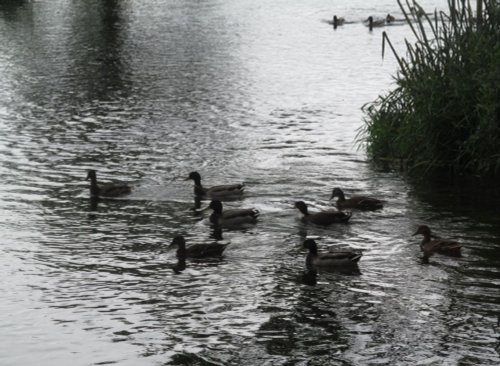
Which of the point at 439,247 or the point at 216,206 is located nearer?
the point at 439,247

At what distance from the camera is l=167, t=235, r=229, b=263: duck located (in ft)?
50.6

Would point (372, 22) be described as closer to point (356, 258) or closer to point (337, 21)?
point (337, 21)

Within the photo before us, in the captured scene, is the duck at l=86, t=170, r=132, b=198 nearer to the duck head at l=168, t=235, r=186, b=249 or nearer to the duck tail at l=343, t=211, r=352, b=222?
the duck head at l=168, t=235, r=186, b=249

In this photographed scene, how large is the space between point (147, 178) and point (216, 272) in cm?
587

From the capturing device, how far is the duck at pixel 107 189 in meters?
19.0

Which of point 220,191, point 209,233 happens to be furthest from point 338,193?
point 209,233

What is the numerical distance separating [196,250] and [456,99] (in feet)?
21.6

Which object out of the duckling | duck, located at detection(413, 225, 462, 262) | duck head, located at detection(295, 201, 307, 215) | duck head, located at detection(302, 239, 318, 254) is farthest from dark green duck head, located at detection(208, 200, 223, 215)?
the duckling

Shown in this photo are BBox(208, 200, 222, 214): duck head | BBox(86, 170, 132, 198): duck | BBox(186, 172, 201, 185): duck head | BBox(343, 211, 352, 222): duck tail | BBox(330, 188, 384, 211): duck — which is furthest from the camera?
BBox(186, 172, 201, 185): duck head

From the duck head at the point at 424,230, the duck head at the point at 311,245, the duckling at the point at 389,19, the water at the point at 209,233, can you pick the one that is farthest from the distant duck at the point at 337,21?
the duck head at the point at 311,245

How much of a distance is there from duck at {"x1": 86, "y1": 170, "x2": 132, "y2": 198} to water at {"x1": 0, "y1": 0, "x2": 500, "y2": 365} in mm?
248

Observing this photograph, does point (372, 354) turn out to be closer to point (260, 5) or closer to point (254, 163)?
point (254, 163)

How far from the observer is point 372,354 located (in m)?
11.8

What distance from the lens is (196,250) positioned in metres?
15.5
